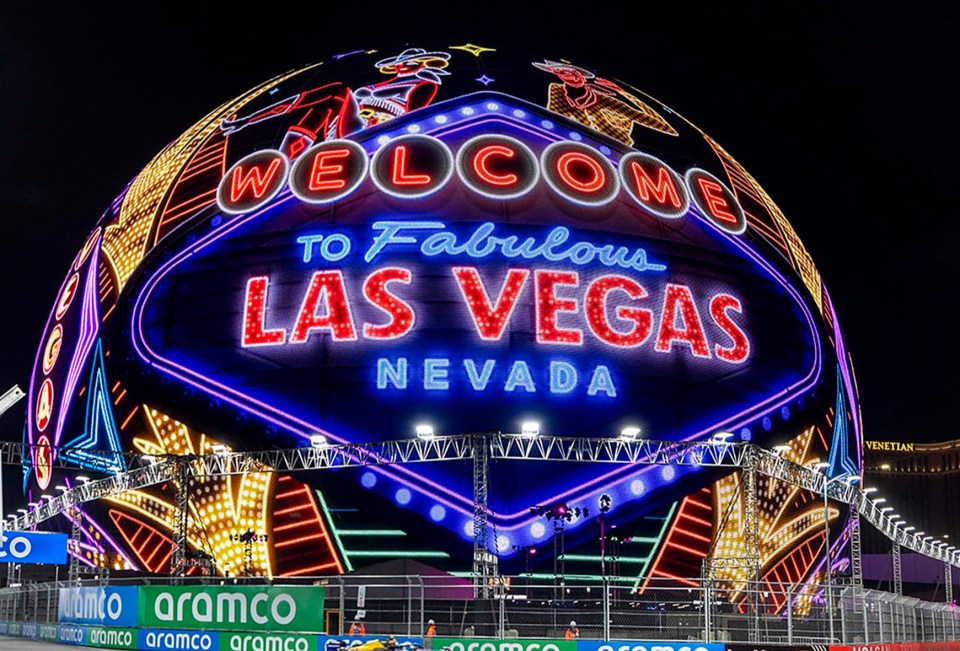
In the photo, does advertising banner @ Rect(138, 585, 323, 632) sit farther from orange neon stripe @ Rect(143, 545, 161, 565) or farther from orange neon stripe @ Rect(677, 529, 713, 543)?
orange neon stripe @ Rect(677, 529, 713, 543)

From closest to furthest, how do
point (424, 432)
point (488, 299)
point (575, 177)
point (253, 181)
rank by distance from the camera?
point (424, 432) < point (488, 299) < point (575, 177) < point (253, 181)

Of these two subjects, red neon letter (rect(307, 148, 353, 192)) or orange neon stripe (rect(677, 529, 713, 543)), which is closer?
orange neon stripe (rect(677, 529, 713, 543))

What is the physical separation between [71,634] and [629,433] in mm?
20539

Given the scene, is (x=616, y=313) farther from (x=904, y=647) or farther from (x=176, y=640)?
(x=176, y=640)

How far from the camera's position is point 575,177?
165ft

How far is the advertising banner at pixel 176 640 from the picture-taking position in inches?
979

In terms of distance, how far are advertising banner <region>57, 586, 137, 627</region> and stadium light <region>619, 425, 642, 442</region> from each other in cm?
1999

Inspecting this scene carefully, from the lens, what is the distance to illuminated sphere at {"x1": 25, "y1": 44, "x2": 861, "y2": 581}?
151 feet

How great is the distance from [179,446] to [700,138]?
90.2 ft

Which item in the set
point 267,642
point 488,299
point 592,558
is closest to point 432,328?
point 488,299

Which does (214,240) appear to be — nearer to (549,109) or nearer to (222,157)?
(222,157)

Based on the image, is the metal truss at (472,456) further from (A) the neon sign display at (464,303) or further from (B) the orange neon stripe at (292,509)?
(B) the orange neon stripe at (292,509)

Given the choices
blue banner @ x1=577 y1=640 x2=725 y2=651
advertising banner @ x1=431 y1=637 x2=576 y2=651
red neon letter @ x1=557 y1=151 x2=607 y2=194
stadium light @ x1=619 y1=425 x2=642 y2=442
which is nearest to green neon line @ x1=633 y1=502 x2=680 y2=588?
stadium light @ x1=619 y1=425 x2=642 y2=442

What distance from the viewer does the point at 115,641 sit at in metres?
27.4
